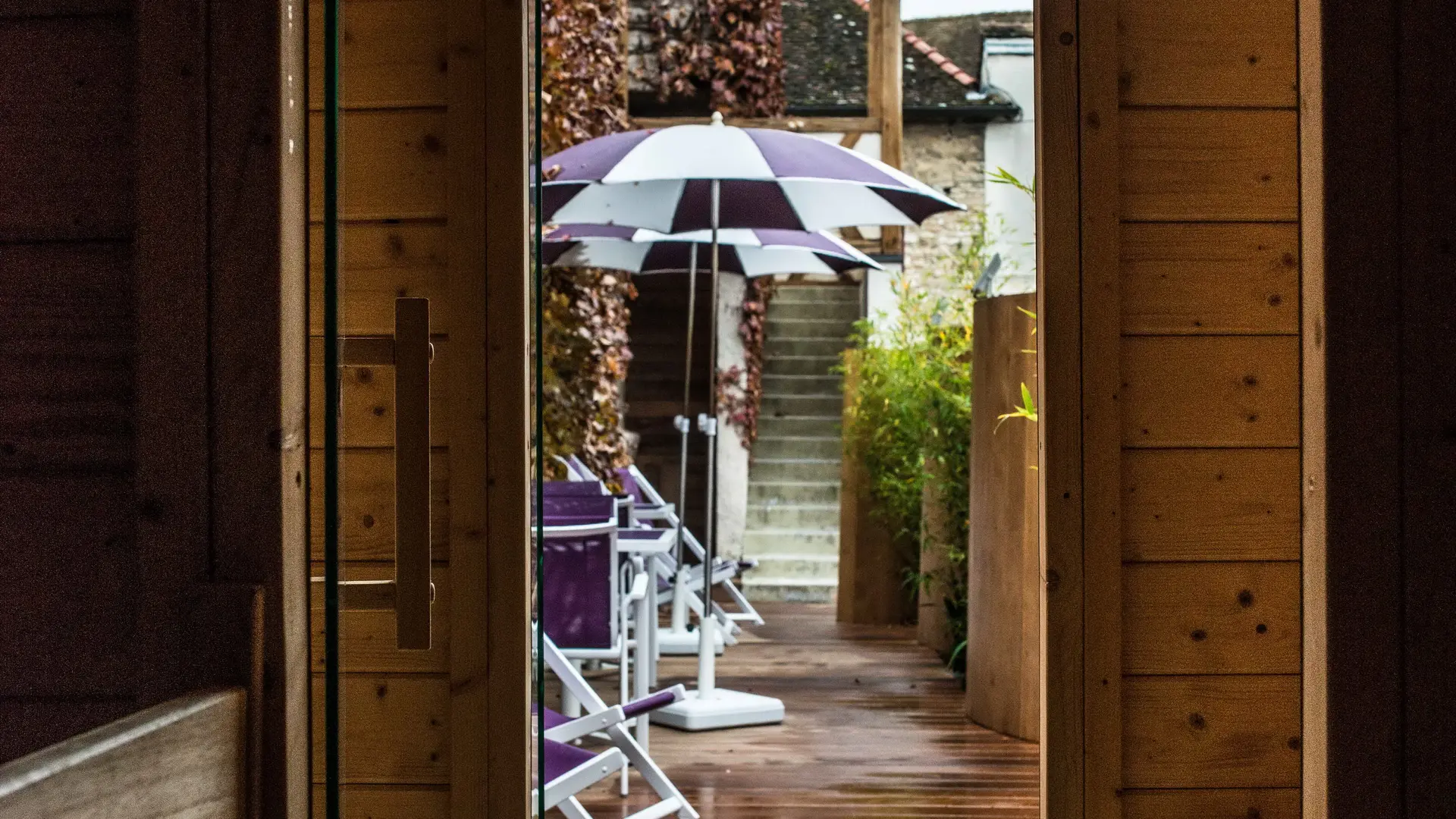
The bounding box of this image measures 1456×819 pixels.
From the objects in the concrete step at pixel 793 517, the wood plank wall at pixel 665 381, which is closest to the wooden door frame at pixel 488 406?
the concrete step at pixel 793 517

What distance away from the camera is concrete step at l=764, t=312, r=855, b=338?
1246cm

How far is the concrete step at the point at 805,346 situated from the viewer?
12.3 metres

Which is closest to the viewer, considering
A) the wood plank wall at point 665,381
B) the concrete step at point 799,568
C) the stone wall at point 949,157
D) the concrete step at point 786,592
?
the concrete step at point 786,592

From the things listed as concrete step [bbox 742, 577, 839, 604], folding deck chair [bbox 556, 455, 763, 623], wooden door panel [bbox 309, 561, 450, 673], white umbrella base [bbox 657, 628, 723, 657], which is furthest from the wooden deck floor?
concrete step [bbox 742, 577, 839, 604]

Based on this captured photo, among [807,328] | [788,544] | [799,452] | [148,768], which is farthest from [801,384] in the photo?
[148,768]

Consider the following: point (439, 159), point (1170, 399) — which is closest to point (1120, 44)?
point (1170, 399)

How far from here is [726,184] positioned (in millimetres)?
5770

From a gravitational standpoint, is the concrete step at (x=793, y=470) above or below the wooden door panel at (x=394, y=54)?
below

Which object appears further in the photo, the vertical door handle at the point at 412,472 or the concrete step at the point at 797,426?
the concrete step at the point at 797,426

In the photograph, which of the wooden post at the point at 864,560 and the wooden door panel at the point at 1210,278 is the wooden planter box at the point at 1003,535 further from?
the wooden door panel at the point at 1210,278

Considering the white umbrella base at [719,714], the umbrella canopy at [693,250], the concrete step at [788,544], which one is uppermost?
the umbrella canopy at [693,250]

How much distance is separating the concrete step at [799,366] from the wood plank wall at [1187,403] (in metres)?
9.75

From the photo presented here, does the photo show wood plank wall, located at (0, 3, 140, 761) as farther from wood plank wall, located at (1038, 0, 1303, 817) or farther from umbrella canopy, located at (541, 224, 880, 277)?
umbrella canopy, located at (541, 224, 880, 277)

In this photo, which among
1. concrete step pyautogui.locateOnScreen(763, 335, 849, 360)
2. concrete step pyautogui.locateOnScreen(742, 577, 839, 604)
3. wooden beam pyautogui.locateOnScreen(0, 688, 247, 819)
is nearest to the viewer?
wooden beam pyautogui.locateOnScreen(0, 688, 247, 819)
